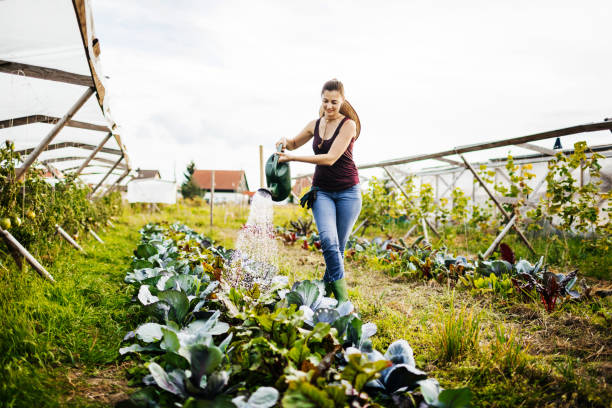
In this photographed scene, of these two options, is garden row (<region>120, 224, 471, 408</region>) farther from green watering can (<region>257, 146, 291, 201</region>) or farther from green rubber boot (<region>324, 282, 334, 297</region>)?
green watering can (<region>257, 146, 291, 201</region>)

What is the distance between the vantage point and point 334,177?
8.25ft

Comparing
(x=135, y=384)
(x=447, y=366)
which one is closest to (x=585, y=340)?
(x=447, y=366)

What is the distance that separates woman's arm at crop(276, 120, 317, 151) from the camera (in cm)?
273

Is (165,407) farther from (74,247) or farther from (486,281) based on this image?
(74,247)

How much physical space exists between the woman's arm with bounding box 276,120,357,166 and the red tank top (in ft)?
0.20

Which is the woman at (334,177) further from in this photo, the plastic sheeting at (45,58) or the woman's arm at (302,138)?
the plastic sheeting at (45,58)

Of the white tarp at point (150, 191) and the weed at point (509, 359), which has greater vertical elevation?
the white tarp at point (150, 191)

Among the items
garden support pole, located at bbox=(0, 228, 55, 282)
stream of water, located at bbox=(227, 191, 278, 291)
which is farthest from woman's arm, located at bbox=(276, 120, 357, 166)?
garden support pole, located at bbox=(0, 228, 55, 282)

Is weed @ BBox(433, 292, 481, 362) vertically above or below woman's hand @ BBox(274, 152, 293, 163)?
below

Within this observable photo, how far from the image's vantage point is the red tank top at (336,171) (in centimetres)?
251

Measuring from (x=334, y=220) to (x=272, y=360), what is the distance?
1.23m

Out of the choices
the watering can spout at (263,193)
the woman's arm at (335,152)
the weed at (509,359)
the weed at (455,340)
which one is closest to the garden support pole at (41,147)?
the watering can spout at (263,193)

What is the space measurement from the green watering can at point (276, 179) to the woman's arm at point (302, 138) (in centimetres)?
34

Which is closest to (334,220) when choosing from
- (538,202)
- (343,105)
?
(343,105)
